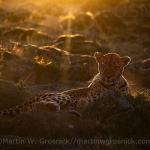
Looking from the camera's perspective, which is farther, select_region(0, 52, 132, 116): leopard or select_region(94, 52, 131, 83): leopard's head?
select_region(94, 52, 131, 83): leopard's head

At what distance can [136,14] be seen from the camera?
4584 centimetres

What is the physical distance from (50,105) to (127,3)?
3696 cm

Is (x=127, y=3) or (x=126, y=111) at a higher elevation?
(x=127, y=3)

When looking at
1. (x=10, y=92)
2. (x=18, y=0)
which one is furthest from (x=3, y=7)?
(x=10, y=92)

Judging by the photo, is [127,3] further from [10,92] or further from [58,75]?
[10,92]

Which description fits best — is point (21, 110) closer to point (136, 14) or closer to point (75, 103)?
point (75, 103)

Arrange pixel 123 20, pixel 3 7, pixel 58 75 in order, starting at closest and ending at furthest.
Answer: pixel 58 75, pixel 123 20, pixel 3 7

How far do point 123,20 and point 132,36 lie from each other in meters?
6.16

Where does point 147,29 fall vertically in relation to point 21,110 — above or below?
above

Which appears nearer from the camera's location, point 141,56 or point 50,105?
point 50,105

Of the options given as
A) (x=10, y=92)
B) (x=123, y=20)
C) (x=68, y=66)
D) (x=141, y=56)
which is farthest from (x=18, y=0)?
(x=10, y=92)

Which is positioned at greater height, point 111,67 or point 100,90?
point 111,67

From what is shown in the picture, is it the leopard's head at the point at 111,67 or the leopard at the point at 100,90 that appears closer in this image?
the leopard at the point at 100,90

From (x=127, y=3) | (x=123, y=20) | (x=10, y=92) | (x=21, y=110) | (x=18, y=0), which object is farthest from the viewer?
(x=18, y=0)
